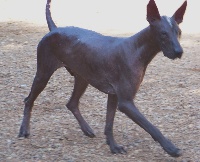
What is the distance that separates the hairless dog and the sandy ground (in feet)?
0.77

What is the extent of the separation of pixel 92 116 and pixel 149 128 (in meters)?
2.01

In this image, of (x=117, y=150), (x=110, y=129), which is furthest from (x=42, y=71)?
(x=117, y=150)

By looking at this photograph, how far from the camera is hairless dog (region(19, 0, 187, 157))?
4746mm

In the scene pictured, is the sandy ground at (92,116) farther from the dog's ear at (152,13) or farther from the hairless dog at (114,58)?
the dog's ear at (152,13)

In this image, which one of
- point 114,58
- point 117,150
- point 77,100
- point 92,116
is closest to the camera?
point 114,58

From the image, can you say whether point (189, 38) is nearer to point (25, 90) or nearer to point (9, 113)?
point (25, 90)

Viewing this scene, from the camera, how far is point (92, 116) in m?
6.77

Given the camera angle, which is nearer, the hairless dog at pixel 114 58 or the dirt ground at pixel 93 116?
the hairless dog at pixel 114 58

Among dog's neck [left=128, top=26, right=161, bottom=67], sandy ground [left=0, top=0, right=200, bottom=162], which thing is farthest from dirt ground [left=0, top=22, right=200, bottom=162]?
dog's neck [left=128, top=26, right=161, bottom=67]

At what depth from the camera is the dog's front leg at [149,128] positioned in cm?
480

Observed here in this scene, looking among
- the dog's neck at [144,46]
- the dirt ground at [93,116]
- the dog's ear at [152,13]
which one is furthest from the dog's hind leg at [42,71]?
the dog's ear at [152,13]

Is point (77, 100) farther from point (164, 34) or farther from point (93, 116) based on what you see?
point (164, 34)

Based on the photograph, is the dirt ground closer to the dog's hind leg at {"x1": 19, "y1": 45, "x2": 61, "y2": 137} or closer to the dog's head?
the dog's hind leg at {"x1": 19, "y1": 45, "x2": 61, "y2": 137}

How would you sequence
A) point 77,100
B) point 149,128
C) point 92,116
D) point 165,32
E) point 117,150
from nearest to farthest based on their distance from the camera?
point 165,32 < point 149,128 < point 117,150 < point 77,100 < point 92,116
